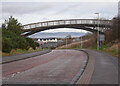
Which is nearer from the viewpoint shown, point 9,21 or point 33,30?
point 9,21

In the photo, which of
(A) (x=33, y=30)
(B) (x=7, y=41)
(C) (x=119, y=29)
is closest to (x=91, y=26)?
(A) (x=33, y=30)

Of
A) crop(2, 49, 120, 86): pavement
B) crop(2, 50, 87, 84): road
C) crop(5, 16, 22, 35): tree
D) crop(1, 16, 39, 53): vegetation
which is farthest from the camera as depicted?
crop(5, 16, 22, 35): tree

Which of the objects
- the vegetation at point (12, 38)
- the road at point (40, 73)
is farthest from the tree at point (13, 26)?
the road at point (40, 73)

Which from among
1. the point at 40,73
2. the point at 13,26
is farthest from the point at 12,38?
the point at 40,73

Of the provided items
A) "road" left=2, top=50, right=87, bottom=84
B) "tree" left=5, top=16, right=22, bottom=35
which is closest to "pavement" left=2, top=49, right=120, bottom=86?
"road" left=2, top=50, right=87, bottom=84

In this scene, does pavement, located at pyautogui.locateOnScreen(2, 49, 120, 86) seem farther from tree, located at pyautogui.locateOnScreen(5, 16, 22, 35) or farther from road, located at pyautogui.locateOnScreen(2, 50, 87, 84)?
tree, located at pyautogui.locateOnScreen(5, 16, 22, 35)

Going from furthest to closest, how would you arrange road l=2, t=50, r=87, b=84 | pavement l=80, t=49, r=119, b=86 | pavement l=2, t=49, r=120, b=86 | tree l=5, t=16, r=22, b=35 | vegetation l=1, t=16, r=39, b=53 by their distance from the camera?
1. tree l=5, t=16, r=22, b=35
2. vegetation l=1, t=16, r=39, b=53
3. road l=2, t=50, r=87, b=84
4. pavement l=2, t=49, r=120, b=86
5. pavement l=80, t=49, r=119, b=86

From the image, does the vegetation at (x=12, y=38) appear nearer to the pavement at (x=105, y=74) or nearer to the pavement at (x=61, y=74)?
the pavement at (x=61, y=74)

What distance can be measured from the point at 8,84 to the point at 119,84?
15.3 ft

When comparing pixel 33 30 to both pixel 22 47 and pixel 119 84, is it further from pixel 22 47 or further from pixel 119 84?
pixel 119 84

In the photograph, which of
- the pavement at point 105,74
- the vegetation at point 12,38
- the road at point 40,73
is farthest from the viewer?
the vegetation at point 12,38

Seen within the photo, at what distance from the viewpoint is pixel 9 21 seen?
5056 cm

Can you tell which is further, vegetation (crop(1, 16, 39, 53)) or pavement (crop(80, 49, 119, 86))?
vegetation (crop(1, 16, 39, 53))

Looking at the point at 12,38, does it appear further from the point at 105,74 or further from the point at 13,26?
the point at 105,74
